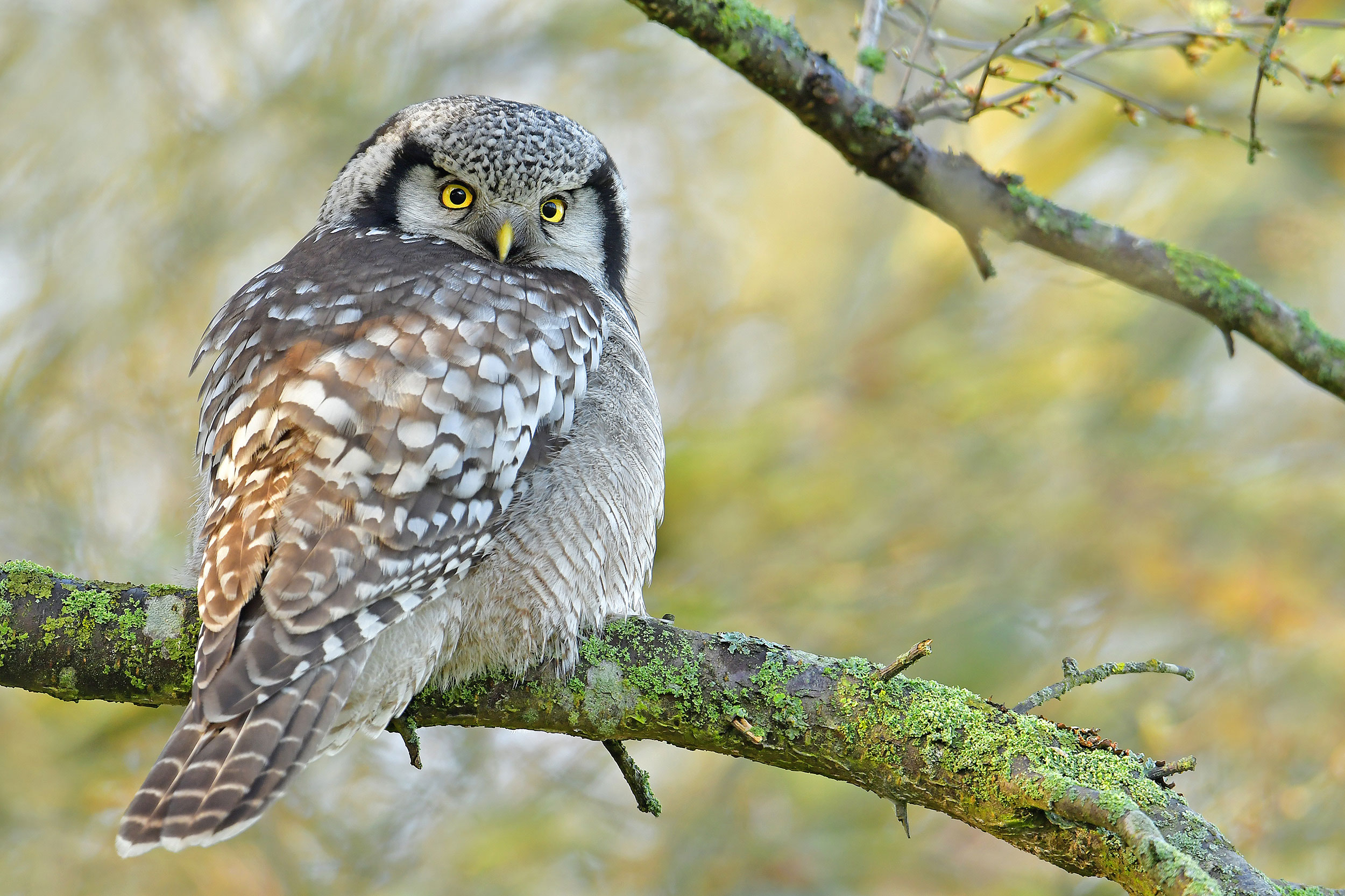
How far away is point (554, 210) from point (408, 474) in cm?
162

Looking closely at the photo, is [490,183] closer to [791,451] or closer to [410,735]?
[410,735]

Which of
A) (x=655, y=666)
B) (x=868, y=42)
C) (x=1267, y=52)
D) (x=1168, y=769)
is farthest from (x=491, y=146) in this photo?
(x=1168, y=769)

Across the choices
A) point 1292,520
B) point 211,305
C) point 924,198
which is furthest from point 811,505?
point 211,305

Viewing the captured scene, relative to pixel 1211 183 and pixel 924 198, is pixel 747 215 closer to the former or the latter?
pixel 1211 183

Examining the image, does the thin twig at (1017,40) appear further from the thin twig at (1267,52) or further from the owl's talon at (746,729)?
the owl's talon at (746,729)

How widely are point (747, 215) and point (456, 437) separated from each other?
5.99m

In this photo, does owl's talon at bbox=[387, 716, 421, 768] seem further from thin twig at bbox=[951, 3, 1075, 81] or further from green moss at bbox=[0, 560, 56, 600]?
thin twig at bbox=[951, 3, 1075, 81]

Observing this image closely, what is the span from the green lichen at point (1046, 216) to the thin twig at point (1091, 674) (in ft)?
5.48

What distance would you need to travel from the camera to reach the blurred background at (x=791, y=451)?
5969 millimetres

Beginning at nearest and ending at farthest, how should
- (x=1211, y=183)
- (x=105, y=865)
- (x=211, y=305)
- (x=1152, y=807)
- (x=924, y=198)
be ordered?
1. (x=1152, y=807)
2. (x=924, y=198)
3. (x=105, y=865)
4. (x=211, y=305)
5. (x=1211, y=183)

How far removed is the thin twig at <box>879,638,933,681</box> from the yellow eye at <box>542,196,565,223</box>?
2183 millimetres

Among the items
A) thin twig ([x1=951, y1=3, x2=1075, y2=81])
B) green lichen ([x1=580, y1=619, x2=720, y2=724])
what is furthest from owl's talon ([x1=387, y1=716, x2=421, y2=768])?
thin twig ([x1=951, y1=3, x2=1075, y2=81])

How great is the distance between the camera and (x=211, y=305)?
706cm

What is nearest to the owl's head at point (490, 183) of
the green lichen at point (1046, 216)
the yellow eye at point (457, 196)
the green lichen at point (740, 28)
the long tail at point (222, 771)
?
the yellow eye at point (457, 196)
